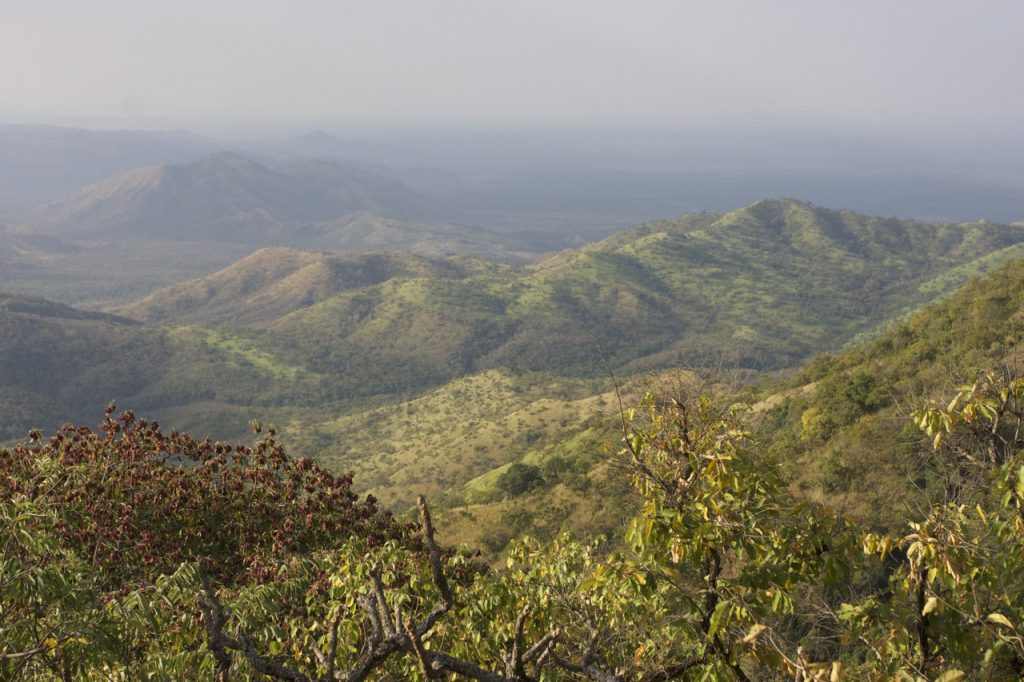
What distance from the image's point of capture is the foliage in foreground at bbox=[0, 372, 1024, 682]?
6832 millimetres

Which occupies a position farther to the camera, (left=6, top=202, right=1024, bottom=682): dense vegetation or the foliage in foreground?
(left=6, top=202, right=1024, bottom=682): dense vegetation

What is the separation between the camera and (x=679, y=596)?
8609 millimetres

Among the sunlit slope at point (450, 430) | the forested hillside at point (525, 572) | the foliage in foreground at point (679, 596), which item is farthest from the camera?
the sunlit slope at point (450, 430)

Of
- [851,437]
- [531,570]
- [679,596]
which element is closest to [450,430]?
[851,437]

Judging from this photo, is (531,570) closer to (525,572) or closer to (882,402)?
(525,572)

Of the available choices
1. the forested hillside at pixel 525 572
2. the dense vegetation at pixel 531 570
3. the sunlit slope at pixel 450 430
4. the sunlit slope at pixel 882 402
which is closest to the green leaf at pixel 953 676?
the dense vegetation at pixel 531 570

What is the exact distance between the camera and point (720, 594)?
7348mm

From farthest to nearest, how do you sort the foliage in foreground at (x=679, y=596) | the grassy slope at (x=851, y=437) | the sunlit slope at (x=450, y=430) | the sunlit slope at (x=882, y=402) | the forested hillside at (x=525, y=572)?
the sunlit slope at (x=450, y=430) → the grassy slope at (x=851, y=437) → the sunlit slope at (x=882, y=402) → the forested hillside at (x=525, y=572) → the foliage in foreground at (x=679, y=596)

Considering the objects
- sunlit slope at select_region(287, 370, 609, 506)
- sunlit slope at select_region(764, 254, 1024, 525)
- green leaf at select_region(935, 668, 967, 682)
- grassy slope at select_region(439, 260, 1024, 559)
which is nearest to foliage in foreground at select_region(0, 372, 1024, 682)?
green leaf at select_region(935, 668, 967, 682)

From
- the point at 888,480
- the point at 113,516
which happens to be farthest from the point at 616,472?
the point at 888,480

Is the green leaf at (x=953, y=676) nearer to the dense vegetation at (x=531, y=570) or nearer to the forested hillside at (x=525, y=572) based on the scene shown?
the dense vegetation at (x=531, y=570)

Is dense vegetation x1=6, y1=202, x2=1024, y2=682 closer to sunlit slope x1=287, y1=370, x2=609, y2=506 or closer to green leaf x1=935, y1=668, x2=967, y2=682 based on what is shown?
green leaf x1=935, y1=668, x2=967, y2=682

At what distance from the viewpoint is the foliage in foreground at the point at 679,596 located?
6832 millimetres

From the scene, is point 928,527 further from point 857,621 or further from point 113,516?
point 113,516
